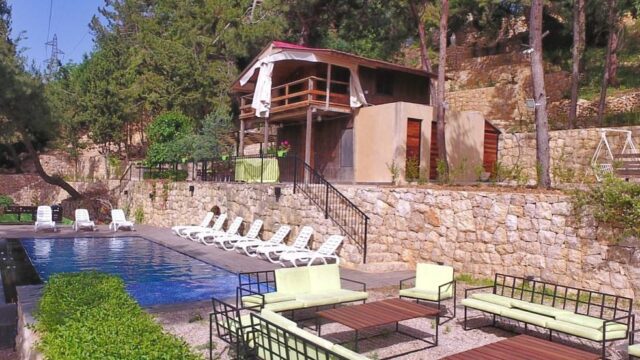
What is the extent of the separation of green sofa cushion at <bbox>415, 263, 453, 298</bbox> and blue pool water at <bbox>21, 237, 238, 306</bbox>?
12.6 feet

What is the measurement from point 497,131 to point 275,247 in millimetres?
12386

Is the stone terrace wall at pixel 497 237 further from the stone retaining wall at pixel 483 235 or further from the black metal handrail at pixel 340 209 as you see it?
the black metal handrail at pixel 340 209

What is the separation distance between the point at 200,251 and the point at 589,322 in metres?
11.7

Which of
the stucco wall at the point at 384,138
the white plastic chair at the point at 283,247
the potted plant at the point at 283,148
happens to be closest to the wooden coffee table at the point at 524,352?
the white plastic chair at the point at 283,247

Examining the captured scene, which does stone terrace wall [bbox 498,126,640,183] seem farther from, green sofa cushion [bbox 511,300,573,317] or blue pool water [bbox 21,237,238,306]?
blue pool water [bbox 21,237,238,306]

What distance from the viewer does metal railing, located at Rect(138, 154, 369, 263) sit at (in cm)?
1384

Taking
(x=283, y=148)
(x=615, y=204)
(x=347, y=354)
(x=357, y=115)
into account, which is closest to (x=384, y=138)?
(x=357, y=115)

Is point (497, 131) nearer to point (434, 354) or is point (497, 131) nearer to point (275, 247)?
point (275, 247)

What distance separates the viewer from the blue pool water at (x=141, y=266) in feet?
34.7

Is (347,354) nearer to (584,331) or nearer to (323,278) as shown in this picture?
(584,331)

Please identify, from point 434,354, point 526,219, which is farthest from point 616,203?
point 434,354

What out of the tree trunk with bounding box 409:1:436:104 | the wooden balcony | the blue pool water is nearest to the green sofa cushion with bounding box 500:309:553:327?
the blue pool water

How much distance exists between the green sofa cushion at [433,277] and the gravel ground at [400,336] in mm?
523

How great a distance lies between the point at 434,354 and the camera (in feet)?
21.5
